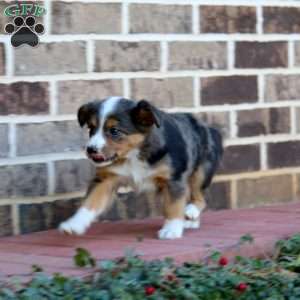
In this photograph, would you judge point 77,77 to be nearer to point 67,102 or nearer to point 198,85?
point 67,102

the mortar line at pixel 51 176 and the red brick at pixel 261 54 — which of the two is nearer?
the mortar line at pixel 51 176

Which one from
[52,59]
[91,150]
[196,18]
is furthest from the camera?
[196,18]

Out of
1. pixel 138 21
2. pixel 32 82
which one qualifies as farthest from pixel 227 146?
pixel 32 82

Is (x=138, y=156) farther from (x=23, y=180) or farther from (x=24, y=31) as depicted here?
(x=24, y=31)

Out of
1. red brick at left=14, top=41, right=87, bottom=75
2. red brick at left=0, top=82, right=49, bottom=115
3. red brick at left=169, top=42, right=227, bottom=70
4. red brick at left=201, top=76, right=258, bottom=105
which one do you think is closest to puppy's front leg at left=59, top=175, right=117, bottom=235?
red brick at left=0, top=82, right=49, bottom=115

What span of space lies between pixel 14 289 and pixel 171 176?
6.00 ft

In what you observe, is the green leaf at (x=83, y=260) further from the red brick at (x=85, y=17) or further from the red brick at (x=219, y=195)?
the red brick at (x=219, y=195)

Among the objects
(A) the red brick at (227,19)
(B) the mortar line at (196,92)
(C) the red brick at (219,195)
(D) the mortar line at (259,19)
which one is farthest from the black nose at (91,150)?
(D) the mortar line at (259,19)

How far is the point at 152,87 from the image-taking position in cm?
691

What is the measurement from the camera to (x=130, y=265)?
4734 mm

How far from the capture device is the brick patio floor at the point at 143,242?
5230 mm

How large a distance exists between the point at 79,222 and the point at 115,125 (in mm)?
666

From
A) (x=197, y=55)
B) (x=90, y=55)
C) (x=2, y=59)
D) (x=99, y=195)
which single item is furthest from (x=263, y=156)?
(x=2, y=59)

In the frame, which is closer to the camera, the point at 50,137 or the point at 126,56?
the point at 50,137
